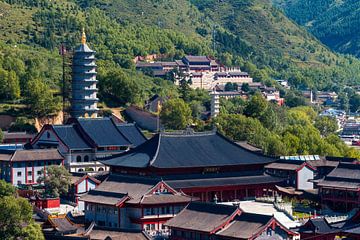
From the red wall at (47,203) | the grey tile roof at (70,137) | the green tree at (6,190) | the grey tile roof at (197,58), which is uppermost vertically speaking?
the grey tile roof at (197,58)

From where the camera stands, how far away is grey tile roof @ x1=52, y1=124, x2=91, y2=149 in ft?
294

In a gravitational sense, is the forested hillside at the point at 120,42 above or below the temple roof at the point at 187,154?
above

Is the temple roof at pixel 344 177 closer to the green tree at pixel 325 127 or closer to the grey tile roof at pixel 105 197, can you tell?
the grey tile roof at pixel 105 197

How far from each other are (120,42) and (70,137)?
59.1 metres

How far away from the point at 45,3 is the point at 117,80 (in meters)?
40.3

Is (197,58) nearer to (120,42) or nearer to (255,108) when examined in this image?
(120,42)

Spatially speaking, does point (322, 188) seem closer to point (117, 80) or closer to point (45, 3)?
point (117, 80)

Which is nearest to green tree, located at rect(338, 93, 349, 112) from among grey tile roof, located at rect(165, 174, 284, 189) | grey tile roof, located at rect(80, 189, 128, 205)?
grey tile roof, located at rect(165, 174, 284, 189)

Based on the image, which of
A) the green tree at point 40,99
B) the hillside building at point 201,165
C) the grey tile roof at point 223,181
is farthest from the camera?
the green tree at point 40,99

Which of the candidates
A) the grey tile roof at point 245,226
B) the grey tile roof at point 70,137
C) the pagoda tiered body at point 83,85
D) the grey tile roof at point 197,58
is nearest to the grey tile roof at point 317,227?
the grey tile roof at point 245,226

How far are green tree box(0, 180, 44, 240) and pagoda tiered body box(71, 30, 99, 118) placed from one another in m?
44.8

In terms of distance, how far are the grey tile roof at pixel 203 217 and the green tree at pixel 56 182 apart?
711 inches

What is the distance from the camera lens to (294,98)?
158000 millimetres

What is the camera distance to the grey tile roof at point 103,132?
9044 cm
